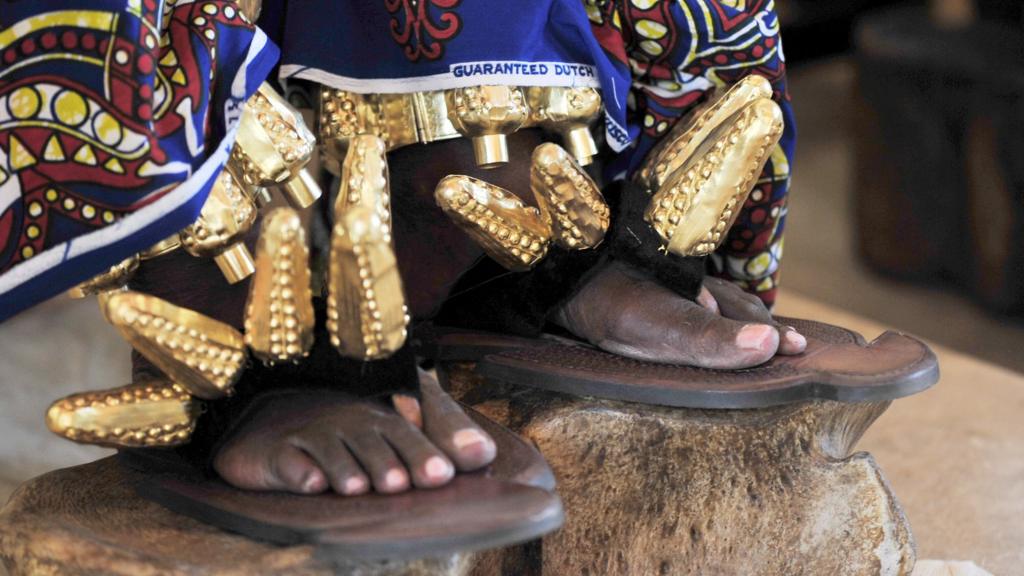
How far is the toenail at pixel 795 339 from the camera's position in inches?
30.8

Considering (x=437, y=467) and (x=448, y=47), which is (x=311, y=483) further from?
(x=448, y=47)

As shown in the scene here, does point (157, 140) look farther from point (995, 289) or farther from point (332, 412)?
point (995, 289)

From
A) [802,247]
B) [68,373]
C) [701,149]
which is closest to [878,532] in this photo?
[701,149]

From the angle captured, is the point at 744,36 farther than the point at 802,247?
No

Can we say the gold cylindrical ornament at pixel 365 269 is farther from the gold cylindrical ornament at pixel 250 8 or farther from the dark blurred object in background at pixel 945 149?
the dark blurred object in background at pixel 945 149

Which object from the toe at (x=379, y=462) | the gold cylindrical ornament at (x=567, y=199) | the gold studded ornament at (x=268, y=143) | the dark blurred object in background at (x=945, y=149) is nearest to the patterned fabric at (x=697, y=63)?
the gold cylindrical ornament at (x=567, y=199)

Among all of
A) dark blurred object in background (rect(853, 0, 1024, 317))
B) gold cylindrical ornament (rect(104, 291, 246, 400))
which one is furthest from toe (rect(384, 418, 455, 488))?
dark blurred object in background (rect(853, 0, 1024, 317))

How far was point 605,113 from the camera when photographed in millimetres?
839

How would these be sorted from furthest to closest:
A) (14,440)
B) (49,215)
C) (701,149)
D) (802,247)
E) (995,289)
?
(802,247) → (995,289) → (14,440) → (701,149) → (49,215)

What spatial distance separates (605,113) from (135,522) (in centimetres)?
40

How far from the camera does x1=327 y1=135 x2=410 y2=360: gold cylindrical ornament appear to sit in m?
0.61

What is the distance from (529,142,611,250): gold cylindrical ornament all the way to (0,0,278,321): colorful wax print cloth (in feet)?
0.66

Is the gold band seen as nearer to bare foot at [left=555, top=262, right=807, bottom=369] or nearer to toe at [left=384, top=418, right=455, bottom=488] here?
bare foot at [left=555, top=262, right=807, bottom=369]

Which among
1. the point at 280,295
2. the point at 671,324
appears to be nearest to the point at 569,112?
the point at 671,324
